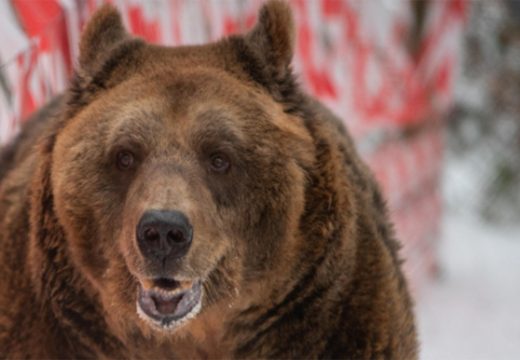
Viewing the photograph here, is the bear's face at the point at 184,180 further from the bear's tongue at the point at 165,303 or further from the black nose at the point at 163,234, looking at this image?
A: the black nose at the point at 163,234

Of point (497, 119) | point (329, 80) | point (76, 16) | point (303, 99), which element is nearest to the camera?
point (303, 99)

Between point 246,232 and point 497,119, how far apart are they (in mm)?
9062

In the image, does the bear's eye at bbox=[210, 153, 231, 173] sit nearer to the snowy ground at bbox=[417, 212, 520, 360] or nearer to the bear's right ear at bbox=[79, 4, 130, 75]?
the bear's right ear at bbox=[79, 4, 130, 75]

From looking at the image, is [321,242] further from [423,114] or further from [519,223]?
[519,223]

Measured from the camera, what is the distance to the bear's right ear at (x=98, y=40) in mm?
4402

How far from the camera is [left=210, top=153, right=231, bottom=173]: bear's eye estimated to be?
4090mm

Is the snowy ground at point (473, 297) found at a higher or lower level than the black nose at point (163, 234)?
lower

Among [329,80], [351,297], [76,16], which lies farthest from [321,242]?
[329,80]

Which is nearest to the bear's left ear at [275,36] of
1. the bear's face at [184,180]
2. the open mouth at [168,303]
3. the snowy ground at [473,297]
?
the bear's face at [184,180]

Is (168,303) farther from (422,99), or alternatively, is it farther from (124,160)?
(422,99)

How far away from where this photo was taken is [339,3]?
820 centimetres

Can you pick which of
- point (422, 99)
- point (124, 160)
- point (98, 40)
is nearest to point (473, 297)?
point (422, 99)

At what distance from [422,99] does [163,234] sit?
674cm

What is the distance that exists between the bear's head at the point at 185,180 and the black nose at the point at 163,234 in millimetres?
64
